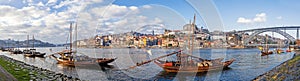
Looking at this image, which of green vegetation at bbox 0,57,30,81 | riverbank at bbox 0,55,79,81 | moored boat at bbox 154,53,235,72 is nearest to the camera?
green vegetation at bbox 0,57,30,81

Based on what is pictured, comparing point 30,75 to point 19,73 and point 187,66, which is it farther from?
point 187,66

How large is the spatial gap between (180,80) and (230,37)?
3866 inches

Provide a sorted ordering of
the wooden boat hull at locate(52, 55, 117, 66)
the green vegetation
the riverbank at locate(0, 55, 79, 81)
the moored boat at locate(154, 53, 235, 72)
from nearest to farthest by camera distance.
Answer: the green vegetation
the riverbank at locate(0, 55, 79, 81)
the moored boat at locate(154, 53, 235, 72)
the wooden boat hull at locate(52, 55, 117, 66)

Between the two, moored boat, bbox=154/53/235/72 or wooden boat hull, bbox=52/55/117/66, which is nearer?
moored boat, bbox=154/53/235/72

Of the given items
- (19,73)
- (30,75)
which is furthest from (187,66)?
(19,73)

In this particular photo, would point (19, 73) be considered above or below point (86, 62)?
above

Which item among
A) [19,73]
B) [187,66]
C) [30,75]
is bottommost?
[187,66]

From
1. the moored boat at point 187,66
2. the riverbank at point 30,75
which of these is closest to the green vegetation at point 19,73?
the riverbank at point 30,75

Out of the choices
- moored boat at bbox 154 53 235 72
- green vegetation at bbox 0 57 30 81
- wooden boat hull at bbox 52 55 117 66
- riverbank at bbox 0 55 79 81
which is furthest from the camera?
wooden boat hull at bbox 52 55 117 66

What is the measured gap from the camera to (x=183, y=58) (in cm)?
2706

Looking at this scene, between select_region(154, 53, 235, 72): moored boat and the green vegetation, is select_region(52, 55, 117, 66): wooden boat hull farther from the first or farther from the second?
the green vegetation

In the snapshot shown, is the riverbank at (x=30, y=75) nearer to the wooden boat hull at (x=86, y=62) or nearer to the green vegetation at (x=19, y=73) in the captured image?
the green vegetation at (x=19, y=73)

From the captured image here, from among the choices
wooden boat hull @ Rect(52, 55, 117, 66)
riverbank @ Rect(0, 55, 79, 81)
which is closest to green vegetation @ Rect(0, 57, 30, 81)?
riverbank @ Rect(0, 55, 79, 81)

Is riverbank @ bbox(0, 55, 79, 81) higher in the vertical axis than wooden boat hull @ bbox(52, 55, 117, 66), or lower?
Result: higher
